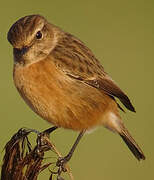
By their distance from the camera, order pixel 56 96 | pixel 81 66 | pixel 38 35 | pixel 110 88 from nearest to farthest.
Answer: pixel 56 96
pixel 38 35
pixel 81 66
pixel 110 88

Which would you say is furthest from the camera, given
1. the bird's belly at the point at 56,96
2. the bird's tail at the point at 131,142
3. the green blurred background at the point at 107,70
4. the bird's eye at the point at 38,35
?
the green blurred background at the point at 107,70

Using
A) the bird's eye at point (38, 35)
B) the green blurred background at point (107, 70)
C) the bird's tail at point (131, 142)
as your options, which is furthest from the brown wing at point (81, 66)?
the green blurred background at point (107, 70)

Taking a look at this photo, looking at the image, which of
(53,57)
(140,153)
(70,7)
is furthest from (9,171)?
(70,7)

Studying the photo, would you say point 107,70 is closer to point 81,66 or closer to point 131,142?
point 131,142

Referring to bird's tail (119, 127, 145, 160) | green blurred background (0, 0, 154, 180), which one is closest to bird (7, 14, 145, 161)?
bird's tail (119, 127, 145, 160)

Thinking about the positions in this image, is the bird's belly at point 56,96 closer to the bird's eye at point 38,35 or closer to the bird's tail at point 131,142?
the bird's eye at point 38,35

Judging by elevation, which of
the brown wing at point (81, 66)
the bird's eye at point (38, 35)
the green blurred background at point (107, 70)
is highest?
the bird's eye at point (38, 35)

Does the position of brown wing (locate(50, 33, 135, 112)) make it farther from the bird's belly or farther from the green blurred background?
the green blurred background

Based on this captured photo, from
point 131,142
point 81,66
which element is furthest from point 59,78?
point 131,142
